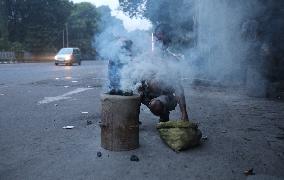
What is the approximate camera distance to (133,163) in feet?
13.5

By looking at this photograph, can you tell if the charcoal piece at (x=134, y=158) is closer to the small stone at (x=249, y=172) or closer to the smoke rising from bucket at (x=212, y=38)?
the small stone at (x=249, y=172)

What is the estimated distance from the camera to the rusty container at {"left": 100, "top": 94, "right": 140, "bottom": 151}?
449 cm

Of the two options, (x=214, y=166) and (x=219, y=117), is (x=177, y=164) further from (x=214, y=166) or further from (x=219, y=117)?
(x=219, y=117)

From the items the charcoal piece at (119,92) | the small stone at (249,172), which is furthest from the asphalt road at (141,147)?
the charcoal piece at (119,92)

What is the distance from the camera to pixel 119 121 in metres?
4.52

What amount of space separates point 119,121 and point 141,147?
486 mm

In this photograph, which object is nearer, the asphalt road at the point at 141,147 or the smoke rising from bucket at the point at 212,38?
the asphalt road at the point at 141,147

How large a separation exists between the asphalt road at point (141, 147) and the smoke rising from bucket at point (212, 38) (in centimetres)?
116

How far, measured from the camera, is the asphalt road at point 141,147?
3.85m

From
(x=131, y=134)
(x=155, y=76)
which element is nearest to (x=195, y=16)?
(x=155, y=76)

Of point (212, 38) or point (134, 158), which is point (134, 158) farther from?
point (212, 38)

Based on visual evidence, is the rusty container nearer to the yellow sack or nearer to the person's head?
the yellow sack

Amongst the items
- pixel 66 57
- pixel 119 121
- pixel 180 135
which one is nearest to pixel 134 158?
pixel 119 121

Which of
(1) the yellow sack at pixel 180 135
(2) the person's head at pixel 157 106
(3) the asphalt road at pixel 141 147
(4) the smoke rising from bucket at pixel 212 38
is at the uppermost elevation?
(4) the smoke rising from bucket at pixel 212 38
